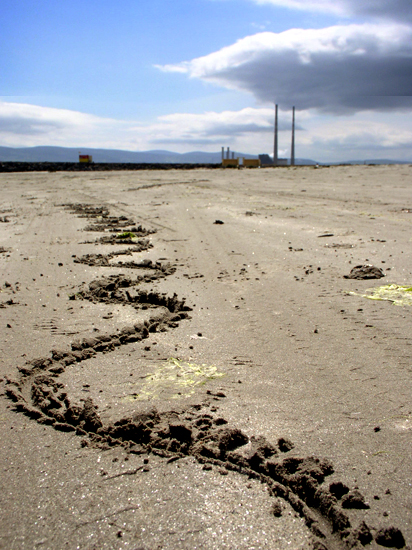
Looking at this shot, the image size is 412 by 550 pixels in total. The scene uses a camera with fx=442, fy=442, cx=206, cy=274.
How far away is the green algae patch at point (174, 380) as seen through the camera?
2412 mm

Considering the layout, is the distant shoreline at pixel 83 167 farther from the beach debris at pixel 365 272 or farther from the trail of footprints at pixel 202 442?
the trail of footprints at pixel 202 442

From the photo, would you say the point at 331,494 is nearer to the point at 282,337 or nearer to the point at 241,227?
the point at 282,337

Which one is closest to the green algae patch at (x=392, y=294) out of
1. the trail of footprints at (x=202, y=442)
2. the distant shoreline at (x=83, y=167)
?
the trail of footprints at (x=202, y=442)

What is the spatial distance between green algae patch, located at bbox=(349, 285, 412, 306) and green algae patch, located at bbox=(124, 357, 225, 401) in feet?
6.18

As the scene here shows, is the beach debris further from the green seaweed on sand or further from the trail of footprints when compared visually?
the green seaweed on sand

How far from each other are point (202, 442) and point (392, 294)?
8.68 feet

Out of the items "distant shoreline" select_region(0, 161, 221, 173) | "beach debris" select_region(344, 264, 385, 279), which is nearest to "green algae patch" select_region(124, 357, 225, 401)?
"beach debris" select_region(344, 264, 385, 279)

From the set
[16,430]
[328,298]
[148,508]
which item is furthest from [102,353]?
[328,298]

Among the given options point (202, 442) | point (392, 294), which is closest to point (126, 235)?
point (392, 294)

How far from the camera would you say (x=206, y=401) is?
233 cm

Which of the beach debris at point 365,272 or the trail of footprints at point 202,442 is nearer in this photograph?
the trail of footprints at point 202,442

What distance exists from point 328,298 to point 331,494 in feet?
8.00

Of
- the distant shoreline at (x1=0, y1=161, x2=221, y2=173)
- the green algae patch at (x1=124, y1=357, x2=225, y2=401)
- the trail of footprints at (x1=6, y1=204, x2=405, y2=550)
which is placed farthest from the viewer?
the distant shoreline at (x1=0, y1=161, x2=221, y2=173)

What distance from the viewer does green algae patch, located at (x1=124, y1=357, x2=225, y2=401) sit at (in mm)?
2412
